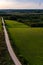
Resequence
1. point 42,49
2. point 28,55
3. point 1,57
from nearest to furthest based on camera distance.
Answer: point 1,57 < point 28,55 < point 42,49

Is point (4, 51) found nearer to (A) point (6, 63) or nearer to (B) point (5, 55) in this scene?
(B) point (5, 55)

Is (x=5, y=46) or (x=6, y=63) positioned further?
(x=5, y=46)

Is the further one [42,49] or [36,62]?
[42,49]

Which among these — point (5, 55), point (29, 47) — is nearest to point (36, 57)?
point (5, 55)

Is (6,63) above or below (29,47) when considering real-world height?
above

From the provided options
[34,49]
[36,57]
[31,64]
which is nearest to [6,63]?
[31,64]

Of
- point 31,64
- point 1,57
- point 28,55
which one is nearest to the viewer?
point 31,64

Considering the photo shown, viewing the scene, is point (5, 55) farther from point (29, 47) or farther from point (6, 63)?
point (29, 47)

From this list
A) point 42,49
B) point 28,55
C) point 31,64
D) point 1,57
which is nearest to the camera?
point 31,64

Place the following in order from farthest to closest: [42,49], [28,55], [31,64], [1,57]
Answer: [42,49] < [28,55] < [1,57] < [31,64]
